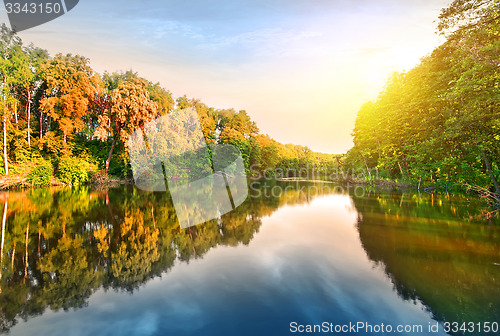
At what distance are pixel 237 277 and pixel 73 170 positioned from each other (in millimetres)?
32994

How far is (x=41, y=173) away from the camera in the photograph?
27.2 metres

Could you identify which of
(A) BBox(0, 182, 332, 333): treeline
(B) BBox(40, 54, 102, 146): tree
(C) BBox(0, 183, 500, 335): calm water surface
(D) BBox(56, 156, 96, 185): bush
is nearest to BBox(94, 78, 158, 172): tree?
(B) BBox(40, 54, 102, 146): tree

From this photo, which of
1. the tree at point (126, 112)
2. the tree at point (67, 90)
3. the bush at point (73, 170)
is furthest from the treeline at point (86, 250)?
the tree at point (67, 90)

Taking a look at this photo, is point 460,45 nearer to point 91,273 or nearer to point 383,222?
point 383,222

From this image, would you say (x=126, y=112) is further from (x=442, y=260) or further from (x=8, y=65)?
(x=442, y=260)

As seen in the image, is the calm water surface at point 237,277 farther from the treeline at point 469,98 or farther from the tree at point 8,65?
the tree at point 8,65

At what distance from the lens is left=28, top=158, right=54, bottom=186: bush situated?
26625 millimetres

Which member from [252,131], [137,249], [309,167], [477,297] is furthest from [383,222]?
[309,167]

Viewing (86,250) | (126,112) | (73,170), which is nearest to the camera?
(86,250)

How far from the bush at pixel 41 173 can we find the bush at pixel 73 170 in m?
1.19

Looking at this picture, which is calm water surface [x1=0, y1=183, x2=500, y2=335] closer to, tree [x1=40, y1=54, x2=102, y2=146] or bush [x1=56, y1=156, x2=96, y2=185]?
bush [x1=56, y1=156, x2=96, y2=185]

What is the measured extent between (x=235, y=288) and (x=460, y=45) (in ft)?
49.6

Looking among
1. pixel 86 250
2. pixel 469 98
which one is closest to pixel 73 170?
pixel 86 250

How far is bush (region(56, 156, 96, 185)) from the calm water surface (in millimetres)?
22919
